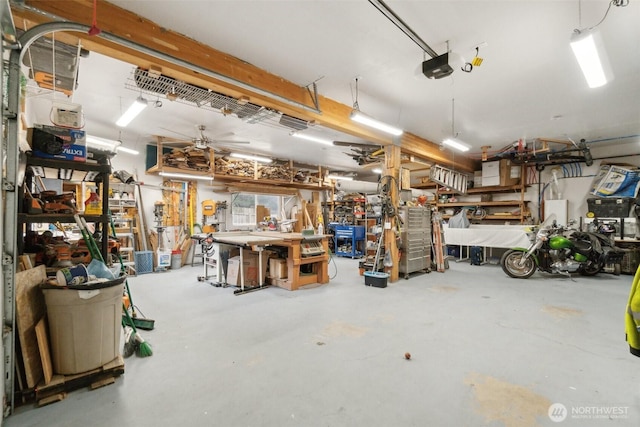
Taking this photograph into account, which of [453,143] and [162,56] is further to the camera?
[453,143]

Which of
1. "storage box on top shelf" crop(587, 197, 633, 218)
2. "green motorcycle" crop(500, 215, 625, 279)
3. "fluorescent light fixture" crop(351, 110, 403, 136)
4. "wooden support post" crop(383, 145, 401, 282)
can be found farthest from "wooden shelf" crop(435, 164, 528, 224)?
"fluorescent light fixture" crop(351, 110, 403, 136)

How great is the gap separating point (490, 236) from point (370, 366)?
672 centimetres

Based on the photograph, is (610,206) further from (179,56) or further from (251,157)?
(179,56)

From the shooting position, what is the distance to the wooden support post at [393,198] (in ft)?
19.4

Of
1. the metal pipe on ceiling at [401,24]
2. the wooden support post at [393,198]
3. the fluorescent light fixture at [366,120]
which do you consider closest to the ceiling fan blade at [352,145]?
the wooden support post at [393,198]

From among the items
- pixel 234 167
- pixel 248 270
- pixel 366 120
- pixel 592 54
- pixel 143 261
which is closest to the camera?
pixel 592 54

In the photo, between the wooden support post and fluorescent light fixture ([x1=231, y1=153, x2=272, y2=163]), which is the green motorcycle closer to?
the wooden support post

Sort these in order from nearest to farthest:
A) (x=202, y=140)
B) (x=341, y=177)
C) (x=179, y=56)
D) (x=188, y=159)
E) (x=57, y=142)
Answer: (x=57, y=142) < (x=179, y=56) < (x=202, y=140) < (x=188, y=159) < (x=341, y=177)

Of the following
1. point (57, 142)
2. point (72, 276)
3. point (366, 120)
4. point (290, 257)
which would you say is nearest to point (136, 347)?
point (72, 276)

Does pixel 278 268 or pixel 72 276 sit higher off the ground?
pixel 72 276

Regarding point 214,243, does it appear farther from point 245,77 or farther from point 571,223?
point 571,223

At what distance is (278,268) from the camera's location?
5410 mm

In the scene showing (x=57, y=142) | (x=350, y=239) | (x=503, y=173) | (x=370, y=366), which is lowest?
(x=370, y=366)

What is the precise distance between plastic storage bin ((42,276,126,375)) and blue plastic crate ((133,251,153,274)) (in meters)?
5.12
